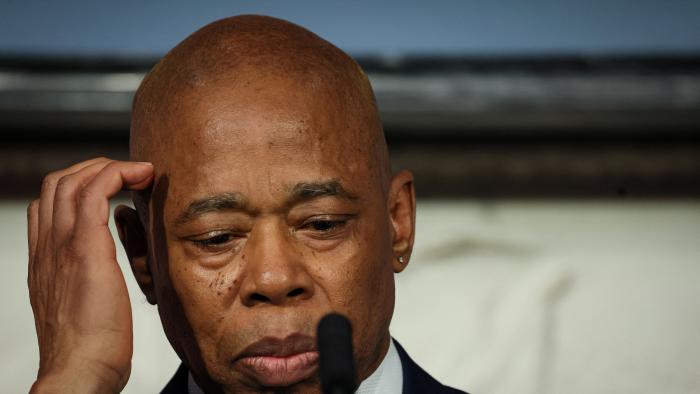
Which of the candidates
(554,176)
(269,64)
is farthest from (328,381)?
(554,176)

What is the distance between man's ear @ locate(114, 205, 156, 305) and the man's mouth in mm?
396

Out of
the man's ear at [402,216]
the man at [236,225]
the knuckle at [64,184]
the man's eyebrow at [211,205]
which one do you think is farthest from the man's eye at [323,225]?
the knuckle at [64,184]

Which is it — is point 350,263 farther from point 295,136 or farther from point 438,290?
point 438,290

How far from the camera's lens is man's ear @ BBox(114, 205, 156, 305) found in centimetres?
256

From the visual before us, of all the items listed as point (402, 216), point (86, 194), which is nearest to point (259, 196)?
point (86, 194)

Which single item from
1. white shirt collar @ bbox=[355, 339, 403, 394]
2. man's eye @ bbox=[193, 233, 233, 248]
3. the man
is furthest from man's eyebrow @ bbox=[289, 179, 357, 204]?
white shirt collar @ bbox=[355, 339, 403, 394]

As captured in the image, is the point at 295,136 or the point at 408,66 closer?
the point at 295,136

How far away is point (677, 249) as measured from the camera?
3836 mm

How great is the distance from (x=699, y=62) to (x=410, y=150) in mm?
925

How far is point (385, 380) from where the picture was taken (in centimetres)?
253

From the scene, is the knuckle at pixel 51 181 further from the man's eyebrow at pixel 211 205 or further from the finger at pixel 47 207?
the man's eyebrow at pixel 211 205

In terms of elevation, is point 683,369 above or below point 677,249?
below

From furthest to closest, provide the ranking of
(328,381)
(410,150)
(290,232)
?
(410,150), (290,232), (328,381)

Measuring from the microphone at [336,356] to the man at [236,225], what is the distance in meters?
0.59
